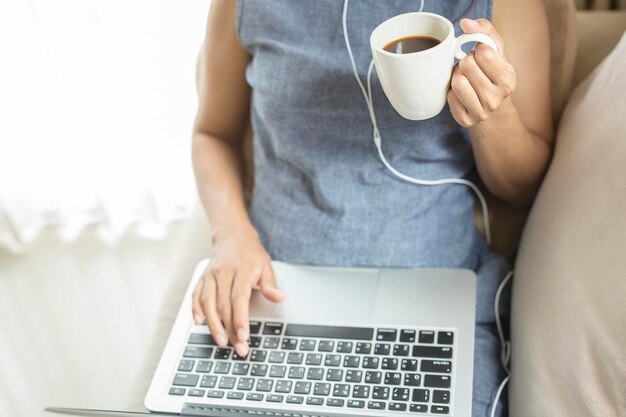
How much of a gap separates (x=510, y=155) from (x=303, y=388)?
412 millimetres

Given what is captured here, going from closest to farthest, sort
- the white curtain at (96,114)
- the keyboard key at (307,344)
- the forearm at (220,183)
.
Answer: the keyboard key at (307,344), the forearm at (220,183), the white curtain at (96,114)

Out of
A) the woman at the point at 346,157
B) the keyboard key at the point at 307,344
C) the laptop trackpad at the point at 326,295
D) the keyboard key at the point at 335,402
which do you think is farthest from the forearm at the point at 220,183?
the keyboard key at the point at 335,402

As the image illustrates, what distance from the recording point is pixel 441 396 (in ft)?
3.06

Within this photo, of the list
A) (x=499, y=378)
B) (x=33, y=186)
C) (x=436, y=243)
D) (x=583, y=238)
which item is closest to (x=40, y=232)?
(x=33, y=186)

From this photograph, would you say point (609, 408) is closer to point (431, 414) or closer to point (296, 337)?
point (431, 414)

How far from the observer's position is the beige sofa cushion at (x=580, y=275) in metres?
0.79

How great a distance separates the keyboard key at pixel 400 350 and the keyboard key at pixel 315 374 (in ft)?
0.32

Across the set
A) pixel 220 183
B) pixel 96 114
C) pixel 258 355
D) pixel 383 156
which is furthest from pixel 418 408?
pixel 96 114

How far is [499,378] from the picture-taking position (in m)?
1.01

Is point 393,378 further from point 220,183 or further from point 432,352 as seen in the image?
point 220,183

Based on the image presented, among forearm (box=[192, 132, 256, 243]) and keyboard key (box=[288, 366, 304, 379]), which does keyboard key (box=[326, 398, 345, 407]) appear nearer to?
keyboard key (box=[288, 366, 304, 379])

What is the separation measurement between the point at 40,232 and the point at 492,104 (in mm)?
1696

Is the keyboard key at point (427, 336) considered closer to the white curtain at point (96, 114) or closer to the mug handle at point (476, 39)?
the mug handle at point (476, 39)

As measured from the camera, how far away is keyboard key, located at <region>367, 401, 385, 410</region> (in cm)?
93
